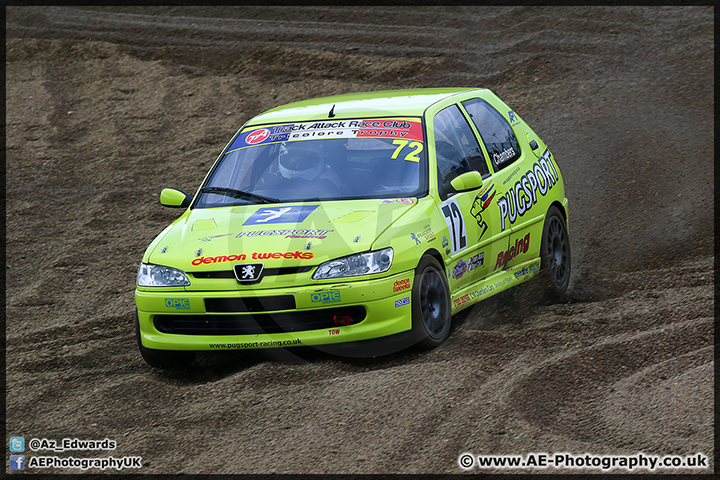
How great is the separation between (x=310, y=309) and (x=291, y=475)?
1454mm

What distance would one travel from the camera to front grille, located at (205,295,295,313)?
570 cm

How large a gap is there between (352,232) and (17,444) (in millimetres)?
2380

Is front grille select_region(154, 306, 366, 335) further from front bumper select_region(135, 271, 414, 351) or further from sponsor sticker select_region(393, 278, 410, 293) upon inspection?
sponsor sticker select_region(393, 278, 410, 293)

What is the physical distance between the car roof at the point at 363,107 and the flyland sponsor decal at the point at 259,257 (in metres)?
1.69

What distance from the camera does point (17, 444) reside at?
17.0ft

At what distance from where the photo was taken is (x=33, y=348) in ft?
23.3

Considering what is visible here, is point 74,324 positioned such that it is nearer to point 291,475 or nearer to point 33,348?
point 33,348

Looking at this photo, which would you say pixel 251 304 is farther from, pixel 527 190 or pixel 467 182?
pixel 527 190

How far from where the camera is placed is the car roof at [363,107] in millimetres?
7094

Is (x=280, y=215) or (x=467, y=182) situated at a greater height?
(x=467, y=182)

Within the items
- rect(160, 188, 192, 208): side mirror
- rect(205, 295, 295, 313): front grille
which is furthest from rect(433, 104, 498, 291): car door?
rect(160, 188, 192, 208): side mirror

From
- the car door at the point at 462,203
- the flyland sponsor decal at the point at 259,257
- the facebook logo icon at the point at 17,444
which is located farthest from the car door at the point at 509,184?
the facebook logo icon at the point at 17,444

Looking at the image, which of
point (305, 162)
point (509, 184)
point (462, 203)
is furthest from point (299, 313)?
point (509, 184)

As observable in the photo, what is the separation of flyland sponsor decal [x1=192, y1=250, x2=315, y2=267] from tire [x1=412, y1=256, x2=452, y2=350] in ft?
2.46
